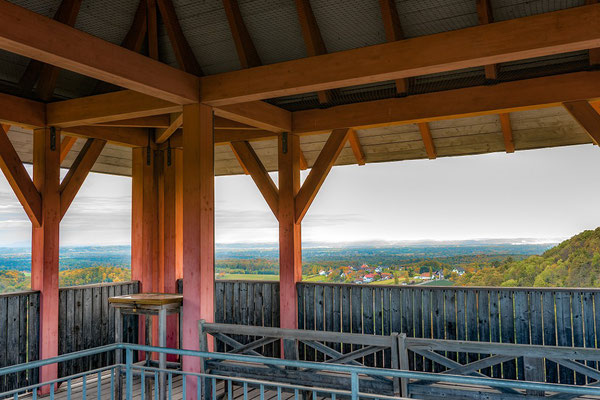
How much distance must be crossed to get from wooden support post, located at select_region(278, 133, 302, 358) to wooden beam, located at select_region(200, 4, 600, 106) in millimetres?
1770

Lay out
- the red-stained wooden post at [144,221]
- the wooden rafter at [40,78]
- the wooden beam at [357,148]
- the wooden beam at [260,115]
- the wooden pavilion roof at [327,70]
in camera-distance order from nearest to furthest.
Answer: the wooden pavilion roof at [327,70] → the wooden beam at [260,115] → the wooden rafter at [40,78] → the red-stained wooden post at [144,221] → the wooden beam at [357,148]

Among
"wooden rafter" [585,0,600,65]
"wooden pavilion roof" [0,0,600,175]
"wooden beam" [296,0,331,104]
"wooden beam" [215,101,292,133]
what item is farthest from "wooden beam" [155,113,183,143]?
"wooden rafter" [585,0,600,65]

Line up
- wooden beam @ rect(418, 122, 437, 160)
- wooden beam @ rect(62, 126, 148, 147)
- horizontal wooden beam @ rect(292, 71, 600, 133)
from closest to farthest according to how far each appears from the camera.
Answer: horizontal wooden beam @ rect(292, 71, 600, 133) → wooden beam @ rect(62, 126, 148, 147) → wooden beam @ rect(418, 122, 437, 160)

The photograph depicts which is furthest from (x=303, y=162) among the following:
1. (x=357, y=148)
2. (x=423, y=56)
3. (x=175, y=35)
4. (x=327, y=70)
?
(x=423, y=56)

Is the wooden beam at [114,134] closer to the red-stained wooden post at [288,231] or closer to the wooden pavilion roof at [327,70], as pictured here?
the wooden pavilion roof at [327,70]

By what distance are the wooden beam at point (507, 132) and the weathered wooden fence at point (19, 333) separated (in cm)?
647

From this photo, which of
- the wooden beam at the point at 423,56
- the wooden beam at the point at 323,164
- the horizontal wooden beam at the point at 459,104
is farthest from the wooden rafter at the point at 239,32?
the wooden beam at the point at 323,164

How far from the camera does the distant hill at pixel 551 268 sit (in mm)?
9289

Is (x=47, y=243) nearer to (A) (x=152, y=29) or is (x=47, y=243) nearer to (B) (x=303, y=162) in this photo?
(A) (x=152, y=29)

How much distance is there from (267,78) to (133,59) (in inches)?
49.2

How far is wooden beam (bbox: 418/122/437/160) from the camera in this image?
7.13 meters

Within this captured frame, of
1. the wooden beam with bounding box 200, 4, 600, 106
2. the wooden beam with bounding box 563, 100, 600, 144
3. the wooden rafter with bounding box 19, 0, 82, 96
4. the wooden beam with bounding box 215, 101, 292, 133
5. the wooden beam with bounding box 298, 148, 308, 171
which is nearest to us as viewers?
the wooden beam with bounding box 200, 4, 600, 106

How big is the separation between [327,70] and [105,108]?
280 centimetres

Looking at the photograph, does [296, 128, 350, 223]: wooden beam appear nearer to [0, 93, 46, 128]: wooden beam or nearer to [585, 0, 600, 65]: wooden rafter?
[585, 0, 600, 65]: wooden rafter
